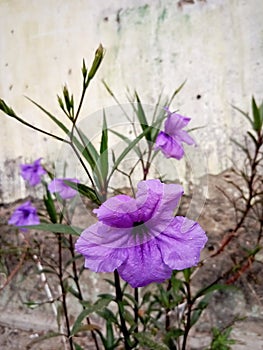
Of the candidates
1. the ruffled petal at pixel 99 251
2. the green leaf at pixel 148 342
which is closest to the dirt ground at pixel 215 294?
the green leaf at pixel 148 342

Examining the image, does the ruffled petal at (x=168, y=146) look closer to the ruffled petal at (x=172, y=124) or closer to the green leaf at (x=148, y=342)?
the ruffled petal at (x=172, y=124)

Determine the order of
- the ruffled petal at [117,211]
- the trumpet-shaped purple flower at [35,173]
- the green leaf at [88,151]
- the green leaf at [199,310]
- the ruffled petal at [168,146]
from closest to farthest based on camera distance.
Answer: the ruffled petal at [117,211] < the green leaf at [88,151] < the ruffled petal at [168,146] < the green leaf at [199,310] < the trumpet-shaped purple flower at [35,173]

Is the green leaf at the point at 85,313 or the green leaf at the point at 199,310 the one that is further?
the green leaf at the point at 199,310

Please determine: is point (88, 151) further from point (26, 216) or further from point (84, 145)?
point (26, 216)

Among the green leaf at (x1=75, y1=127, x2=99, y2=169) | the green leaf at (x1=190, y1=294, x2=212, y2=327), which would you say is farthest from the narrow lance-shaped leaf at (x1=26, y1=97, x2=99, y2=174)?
the green leaf at (x1=190, y1=294, x2=212, y2=327)

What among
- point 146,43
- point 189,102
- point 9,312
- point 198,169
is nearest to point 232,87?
point 189,102

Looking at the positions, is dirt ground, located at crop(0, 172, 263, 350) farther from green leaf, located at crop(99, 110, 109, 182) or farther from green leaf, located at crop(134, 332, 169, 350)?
green leaf, located at crop(99, 110, 109, 182)

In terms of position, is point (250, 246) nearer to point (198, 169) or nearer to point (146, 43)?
point (198, 169)

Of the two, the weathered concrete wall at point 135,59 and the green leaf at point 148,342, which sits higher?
the weathered concrete wall at point 135,59
